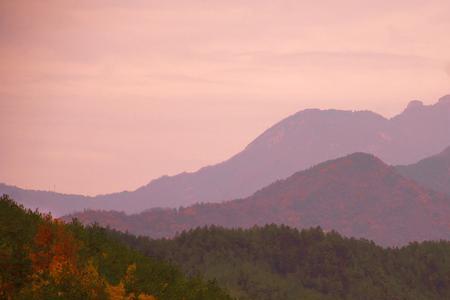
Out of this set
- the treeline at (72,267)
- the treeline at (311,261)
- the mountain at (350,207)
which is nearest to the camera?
the treeline at (72,267)

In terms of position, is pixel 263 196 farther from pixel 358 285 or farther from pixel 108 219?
pixel 358 285

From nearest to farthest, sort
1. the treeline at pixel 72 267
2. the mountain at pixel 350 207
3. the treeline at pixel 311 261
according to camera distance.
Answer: the treeline at pixel 72 267, the treeline at pixel 311 261, the mountain at pixel 350 207

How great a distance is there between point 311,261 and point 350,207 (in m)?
137

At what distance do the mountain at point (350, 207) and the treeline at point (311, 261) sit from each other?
102 metres

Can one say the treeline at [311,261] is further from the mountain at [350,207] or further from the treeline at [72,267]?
the mountain at [350,207]

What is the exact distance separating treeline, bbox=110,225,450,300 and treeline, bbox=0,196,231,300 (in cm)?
2590

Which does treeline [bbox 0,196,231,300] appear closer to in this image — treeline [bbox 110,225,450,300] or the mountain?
treeline [bbox 110,225,450,300]

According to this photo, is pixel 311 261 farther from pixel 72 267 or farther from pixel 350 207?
pixel 350 207

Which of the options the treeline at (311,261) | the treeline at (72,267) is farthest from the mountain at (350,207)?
the treeline at (72,267)

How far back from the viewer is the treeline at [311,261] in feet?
155

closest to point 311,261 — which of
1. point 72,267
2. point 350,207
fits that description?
point 72,267

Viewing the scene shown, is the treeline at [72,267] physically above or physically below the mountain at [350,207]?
below

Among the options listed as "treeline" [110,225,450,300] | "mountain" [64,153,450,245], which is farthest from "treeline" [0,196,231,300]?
"mountain" [64,153,450,245]

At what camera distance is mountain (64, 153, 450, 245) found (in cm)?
16800
